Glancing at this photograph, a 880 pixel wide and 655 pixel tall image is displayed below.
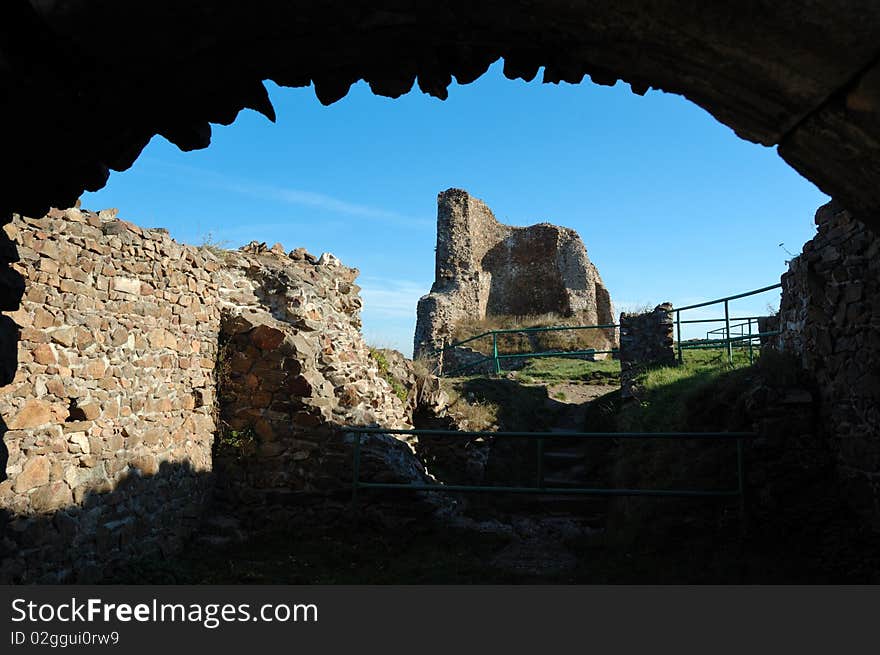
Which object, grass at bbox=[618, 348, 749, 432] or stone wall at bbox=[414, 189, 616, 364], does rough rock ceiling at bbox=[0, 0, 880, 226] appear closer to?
grass at bbox=[618, 348, 749, 432]

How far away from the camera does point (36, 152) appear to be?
7.58 feet

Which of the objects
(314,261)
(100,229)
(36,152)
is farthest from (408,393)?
(36,152)

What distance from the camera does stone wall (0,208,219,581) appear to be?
4734mm

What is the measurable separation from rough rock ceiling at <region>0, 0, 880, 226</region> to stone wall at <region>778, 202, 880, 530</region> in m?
Result: 3.33

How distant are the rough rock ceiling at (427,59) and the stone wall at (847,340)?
3335mm

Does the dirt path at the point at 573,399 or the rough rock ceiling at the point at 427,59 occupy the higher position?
the rough rock ceiling at the point at 427,59

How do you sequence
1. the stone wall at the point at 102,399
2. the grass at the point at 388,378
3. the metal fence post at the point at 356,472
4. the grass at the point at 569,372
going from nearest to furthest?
the stone wall at the point at 102,399
the metal fence post at the point at 356,472
the grass at the point at 388,378
the grass at the point at 569,372

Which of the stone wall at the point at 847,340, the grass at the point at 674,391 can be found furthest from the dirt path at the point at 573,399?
the stone wall at the point at 847,340

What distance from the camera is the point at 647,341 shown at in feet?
40.7

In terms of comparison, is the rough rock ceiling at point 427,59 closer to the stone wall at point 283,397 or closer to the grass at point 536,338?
the stone wall at point 283,397

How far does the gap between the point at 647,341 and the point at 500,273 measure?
11.3 meters

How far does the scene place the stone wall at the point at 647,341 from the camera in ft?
40.0

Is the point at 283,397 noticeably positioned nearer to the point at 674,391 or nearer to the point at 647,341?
the point at 674,391

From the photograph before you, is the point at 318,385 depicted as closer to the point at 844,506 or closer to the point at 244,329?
the point at 244,329
